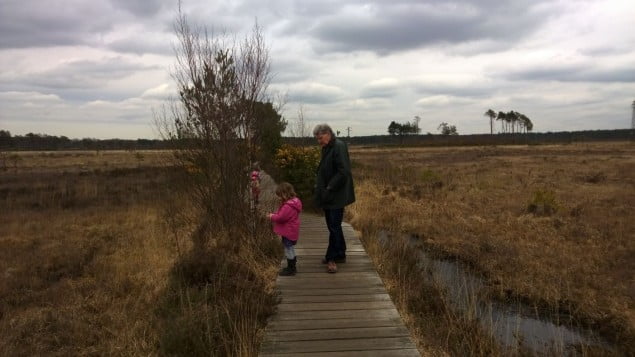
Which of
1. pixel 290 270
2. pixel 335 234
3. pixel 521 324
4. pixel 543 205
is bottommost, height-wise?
pixel 521 324

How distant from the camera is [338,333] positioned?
4.25 meters

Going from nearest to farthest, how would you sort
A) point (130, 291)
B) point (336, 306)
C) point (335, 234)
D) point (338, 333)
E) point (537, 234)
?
point (338, 333), point (336, 306), point (335, 234), point (130, 291), point (537, 234)

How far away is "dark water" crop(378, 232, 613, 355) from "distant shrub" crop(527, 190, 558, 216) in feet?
20.1

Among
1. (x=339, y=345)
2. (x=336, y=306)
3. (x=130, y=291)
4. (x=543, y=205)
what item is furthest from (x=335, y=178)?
(x=543, y=205)

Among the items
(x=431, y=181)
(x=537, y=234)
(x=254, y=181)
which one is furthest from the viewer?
(x=431, y=181)

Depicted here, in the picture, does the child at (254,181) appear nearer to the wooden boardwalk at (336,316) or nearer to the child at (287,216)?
the wooden boardwalk at (336,316)

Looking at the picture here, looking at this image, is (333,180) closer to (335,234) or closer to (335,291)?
(335,234)

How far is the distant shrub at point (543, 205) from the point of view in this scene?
13117mm

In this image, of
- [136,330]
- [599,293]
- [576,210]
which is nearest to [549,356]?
[599,293]

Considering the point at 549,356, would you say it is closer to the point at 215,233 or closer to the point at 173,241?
the point at 215,233

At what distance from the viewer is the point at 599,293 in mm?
7051

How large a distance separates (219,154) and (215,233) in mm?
1272

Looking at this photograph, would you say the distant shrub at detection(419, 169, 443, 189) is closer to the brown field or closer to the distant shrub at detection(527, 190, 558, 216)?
the brown field

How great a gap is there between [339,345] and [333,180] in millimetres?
2139
